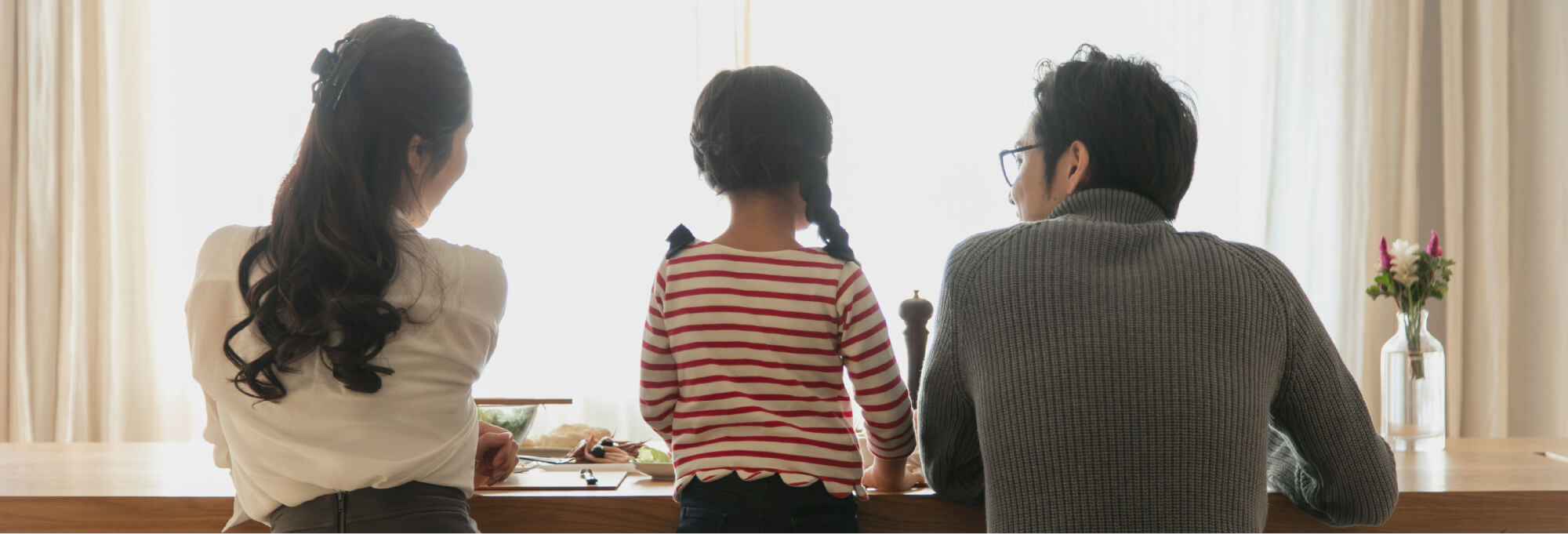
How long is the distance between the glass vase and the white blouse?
139 cm

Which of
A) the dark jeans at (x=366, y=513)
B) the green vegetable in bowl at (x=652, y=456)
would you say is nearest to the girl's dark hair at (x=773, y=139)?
the green vegetable in bowl at (x=652, y=456)

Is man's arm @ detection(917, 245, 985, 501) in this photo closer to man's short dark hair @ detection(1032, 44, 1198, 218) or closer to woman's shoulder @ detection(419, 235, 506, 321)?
man's short dark hair @ detection(1032, 44, 1198, 218)

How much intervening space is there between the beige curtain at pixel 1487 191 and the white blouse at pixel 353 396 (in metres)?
3.10

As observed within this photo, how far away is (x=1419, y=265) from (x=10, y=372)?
12.7 ft

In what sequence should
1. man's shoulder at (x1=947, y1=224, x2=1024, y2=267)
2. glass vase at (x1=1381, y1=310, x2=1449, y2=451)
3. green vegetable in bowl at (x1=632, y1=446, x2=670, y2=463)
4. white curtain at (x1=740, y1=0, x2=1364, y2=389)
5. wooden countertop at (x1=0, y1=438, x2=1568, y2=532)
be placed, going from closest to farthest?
man's shoulder at (x1=947, y1=224, x2=1024, y2=267) → wooden countertop at (x1=0, y1=438, x2=1568, y2=532) → green vegetable in bowl at (x1=632, y1=446, x2=670, y2=463) → glass vase at (x1=1381, y1=310, x2=1449, y2=451) → white curtain at (x1=740, y1=0, x2=1364, y2=389)

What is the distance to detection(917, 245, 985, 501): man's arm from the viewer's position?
3.56 feet

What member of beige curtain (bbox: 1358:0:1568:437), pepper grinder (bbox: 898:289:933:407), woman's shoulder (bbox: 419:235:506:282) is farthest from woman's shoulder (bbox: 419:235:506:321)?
beige curtain (bbox: 1358:0:1568:437)

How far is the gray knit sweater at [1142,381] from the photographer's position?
1.01m

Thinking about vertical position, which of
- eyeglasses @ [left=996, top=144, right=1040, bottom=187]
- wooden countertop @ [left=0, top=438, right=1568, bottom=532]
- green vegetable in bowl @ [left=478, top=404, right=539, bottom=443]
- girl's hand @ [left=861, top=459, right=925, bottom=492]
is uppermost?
eyeglasses @ [left=996, top=144, right=1040, bottom=187]

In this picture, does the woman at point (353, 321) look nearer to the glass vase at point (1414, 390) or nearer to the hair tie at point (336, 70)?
the hair tie at point (336, 70)

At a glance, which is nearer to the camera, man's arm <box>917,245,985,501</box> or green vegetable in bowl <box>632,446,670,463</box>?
man's arm <box>917,245,985,501</box>

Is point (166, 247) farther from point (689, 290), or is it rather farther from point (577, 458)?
point (689, 290)

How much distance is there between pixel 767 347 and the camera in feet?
3.72

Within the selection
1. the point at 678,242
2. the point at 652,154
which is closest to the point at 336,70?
the point at 678,242
